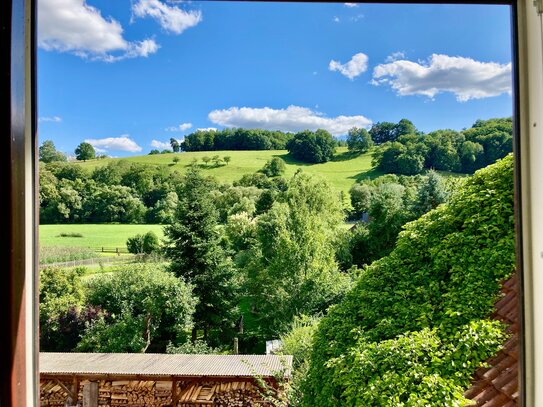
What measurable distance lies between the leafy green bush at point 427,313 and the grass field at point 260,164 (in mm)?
9591

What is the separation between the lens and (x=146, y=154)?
14.1m

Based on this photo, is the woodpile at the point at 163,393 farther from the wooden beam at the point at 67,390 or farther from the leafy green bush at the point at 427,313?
the leafy green bush at the point at 427,313

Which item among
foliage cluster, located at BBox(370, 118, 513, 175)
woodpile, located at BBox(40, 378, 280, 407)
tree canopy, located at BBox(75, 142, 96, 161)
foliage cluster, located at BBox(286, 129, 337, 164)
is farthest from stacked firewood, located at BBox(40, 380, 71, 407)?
foliage cluster, located at BBox(286, 129, 337, 164)

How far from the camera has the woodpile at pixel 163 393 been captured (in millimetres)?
5406

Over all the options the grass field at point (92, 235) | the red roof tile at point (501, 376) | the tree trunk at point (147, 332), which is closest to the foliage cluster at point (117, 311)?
the tree trunk at point (147, 332)

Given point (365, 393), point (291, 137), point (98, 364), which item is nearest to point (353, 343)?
point (365, 393)

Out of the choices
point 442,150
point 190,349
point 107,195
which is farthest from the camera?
point 442,150

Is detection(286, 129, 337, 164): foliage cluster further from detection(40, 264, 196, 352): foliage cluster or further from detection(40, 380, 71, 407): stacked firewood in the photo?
detection(40, 380, 71, 407): stacked firewood

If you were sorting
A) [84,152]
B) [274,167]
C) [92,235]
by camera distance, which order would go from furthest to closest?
[274,167] → [84,152] → [92,235]

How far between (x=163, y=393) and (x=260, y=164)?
9.38 meters

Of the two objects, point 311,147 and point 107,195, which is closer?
point 107,195

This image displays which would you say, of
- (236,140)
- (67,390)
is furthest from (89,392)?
(236,140)

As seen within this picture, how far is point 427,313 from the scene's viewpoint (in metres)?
2.42

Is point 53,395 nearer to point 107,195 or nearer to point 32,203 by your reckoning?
point 107,195
